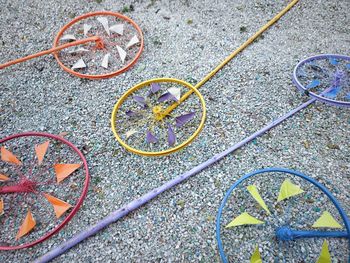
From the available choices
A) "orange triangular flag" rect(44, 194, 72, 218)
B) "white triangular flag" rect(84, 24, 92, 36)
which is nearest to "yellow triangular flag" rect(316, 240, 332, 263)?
"orange triangular flag" rect(44, 194, 72, 218)

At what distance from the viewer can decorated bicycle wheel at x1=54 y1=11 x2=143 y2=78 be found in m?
2.94

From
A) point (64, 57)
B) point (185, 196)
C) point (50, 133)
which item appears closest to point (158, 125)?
point (185, 196)

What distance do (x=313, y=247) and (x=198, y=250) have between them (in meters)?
0.71

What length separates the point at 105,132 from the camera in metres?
2.51

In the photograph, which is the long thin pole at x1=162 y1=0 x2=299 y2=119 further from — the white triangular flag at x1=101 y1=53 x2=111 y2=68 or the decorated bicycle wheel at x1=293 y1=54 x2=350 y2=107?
the white triangular flag at x1=101 y1=53 x2=111 y2=68

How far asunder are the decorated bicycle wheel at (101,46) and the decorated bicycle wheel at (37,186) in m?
0.82

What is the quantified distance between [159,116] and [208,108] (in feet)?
1.40

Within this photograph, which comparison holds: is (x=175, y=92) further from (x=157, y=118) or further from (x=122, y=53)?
(x=122, y=53)

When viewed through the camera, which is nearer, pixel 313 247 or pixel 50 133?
pixel 313 247

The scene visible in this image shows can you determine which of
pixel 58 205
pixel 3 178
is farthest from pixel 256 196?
pixel 3 178

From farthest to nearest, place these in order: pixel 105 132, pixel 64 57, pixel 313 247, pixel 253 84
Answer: pixel 64 57 → pixel 253 84 → pixel 105 132 → pixel 313 247

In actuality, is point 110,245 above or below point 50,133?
below

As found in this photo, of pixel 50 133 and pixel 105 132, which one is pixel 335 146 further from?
pixel 50 133

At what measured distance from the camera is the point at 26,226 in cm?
204
